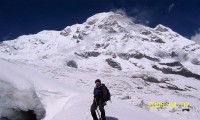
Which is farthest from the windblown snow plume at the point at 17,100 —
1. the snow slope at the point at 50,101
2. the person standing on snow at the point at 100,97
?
the person standing on snow at the point at 100,97

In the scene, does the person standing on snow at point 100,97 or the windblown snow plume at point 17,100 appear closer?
the person standing on snow at point 100,97

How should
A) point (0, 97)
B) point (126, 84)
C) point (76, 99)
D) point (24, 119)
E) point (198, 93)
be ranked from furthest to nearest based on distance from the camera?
1. point (198, 93)
2. point (126, 84)
3. point (76, 99)
4. point (24, 119)
5. point (0, 97)

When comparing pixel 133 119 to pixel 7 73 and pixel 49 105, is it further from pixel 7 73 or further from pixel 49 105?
pixel 7 73

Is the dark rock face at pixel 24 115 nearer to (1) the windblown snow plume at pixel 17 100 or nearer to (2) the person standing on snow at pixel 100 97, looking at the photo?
(1) the windblown snow plume at pixel 17 100

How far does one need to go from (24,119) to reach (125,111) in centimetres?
461

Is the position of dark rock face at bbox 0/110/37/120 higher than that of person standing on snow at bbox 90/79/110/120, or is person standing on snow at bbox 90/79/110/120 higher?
person standing on snow at bbox 90/79/110/120

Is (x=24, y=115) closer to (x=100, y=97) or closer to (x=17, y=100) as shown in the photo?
(x=17, y=100)

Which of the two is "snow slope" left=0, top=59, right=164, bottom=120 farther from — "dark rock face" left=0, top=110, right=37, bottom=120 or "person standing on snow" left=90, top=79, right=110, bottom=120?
"person standing on snow" left=90, top=79, right=110, bottom=120

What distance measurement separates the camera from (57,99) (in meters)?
17.4

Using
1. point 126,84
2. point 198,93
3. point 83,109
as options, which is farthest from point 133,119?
point 198,93

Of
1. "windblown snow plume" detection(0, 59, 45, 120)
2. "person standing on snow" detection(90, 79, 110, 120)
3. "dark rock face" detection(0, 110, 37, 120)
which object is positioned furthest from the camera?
"dark rock face" detection(0, 110, 37, 120)

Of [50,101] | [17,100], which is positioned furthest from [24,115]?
[50,101]

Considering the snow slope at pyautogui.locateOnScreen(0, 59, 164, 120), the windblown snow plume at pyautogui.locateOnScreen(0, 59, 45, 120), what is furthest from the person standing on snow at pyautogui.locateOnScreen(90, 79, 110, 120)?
the windblown snow plume at pyautogui.locateOnScreen(0, 59, 45, 120)

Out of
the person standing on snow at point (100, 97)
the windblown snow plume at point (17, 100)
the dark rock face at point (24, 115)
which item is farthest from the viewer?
the dark rock face at point (24, 115)
